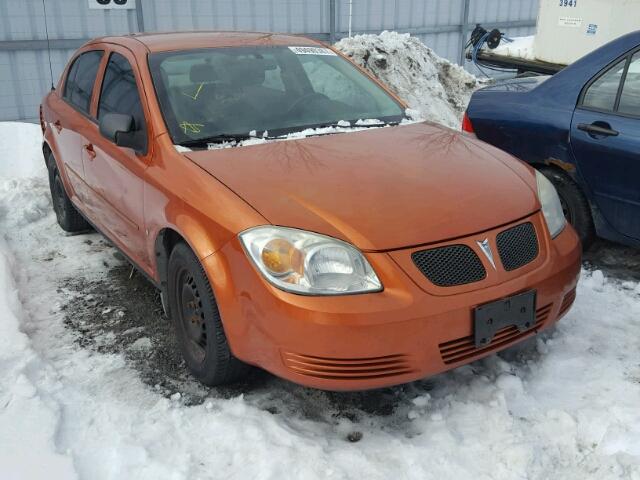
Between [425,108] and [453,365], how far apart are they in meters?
6.28

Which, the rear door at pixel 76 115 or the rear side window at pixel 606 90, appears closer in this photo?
the rear side window at pixel 606 90

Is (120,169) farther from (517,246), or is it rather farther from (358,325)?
(517,246)

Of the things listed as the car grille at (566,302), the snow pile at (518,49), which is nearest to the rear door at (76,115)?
the car grille at (566,302)

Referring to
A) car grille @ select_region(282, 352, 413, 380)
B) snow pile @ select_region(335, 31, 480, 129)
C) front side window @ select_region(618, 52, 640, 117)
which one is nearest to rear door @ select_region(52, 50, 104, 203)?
car grille @ select_region(282, 352, 413, 380)

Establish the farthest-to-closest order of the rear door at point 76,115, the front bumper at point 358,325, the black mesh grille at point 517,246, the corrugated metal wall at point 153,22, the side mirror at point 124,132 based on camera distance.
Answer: the corrugated metal wall at point 153,22
the rear door at point 76,115
the side mirror at point 124,132
the black mesh grille at point 517,246
the front bumper at point 358,325

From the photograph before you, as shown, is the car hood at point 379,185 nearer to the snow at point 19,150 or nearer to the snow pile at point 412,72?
the snow at point 19,150

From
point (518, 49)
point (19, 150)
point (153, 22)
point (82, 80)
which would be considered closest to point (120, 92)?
point (82, 80)

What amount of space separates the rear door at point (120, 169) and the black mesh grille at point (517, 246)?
1.76 m

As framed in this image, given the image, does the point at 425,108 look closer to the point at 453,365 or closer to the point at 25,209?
the point at 25,209

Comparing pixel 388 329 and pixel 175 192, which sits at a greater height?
pixel 175 192

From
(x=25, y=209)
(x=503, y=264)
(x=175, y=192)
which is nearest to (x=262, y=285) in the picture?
(x=175, y=192)

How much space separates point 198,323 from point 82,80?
7.69 feet

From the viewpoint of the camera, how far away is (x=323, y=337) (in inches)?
92.8

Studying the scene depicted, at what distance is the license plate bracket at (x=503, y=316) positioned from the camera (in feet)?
8.17
